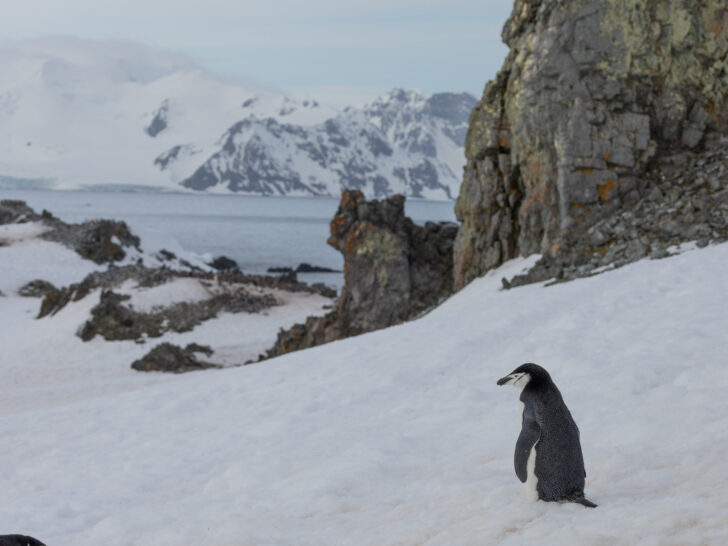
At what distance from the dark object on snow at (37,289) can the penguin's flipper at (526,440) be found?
127 feet

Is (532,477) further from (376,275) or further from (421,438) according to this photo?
(376,275)

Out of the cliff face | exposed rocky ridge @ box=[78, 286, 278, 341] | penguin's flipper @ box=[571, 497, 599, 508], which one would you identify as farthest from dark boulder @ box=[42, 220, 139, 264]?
penguin's flipper @ box=[571, 497, 599, 508]

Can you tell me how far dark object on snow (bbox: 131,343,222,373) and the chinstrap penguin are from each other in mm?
21177

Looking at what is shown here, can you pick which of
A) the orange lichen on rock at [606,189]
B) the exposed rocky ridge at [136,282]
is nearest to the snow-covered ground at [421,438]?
the orange lichen on rock at [606,189]

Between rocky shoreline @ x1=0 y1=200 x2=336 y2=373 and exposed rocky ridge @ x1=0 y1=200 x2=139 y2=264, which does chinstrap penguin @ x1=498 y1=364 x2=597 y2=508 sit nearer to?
rocky shoreline @ x1=0 y1=200 x2=336 y2=373

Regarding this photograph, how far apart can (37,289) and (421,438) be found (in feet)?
124

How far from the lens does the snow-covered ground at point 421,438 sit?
5.71 meters

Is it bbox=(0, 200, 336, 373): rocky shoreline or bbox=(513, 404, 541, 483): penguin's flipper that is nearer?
bbox=(513, 404, 541, 483): penguin's flipper

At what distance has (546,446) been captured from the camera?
17.6 ft

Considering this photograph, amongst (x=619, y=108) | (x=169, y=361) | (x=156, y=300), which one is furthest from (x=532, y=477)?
(x=156, y=300)

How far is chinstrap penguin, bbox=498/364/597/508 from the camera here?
17.5ft

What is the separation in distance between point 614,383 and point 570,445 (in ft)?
13.6

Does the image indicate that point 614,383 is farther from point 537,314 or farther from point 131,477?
point 131,477

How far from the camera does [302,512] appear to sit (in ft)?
22.6
